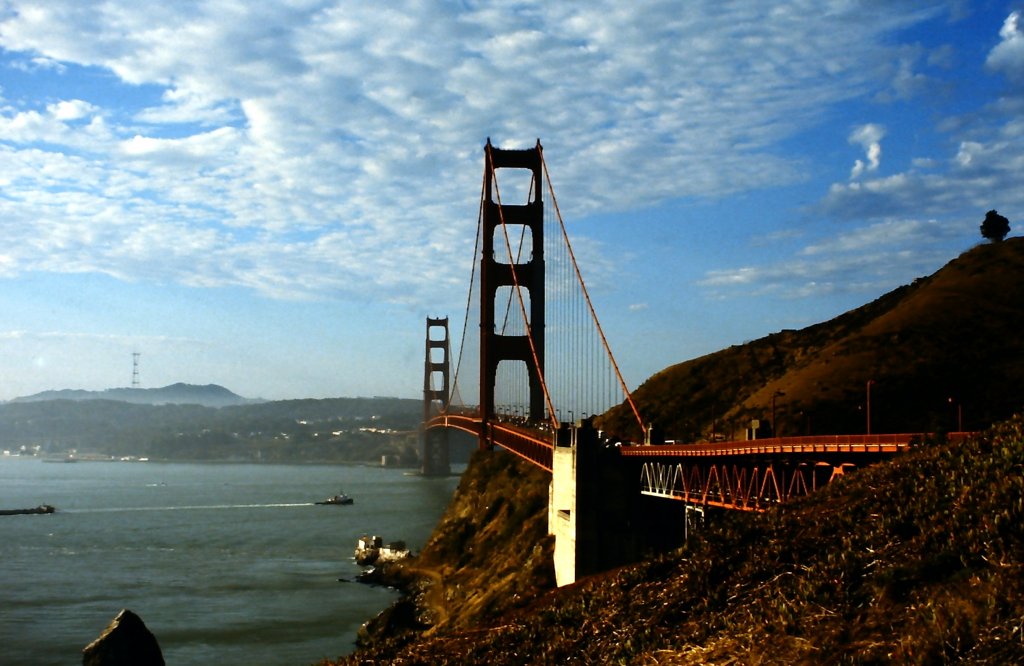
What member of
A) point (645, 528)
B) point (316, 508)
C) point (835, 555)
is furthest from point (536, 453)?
point (316, 508)

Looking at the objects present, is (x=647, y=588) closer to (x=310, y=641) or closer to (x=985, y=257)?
(x=310, y=641)

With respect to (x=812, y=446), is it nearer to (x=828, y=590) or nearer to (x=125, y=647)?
(x=828, y=590)

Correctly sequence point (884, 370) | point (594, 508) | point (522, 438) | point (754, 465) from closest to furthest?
1. point (754, 465)
2. point (594, 508)
3. point (522, 438)
4. point (884, 370)

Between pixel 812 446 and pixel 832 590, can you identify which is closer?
pixel 832 590

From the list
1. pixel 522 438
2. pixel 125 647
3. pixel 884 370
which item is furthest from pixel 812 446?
pixel 884 370

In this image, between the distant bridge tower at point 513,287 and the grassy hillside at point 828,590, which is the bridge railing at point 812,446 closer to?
the grassy hillside at point 828,590

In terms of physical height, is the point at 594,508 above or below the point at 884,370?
below

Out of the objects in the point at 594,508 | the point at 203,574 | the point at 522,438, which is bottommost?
the point at 203,574
